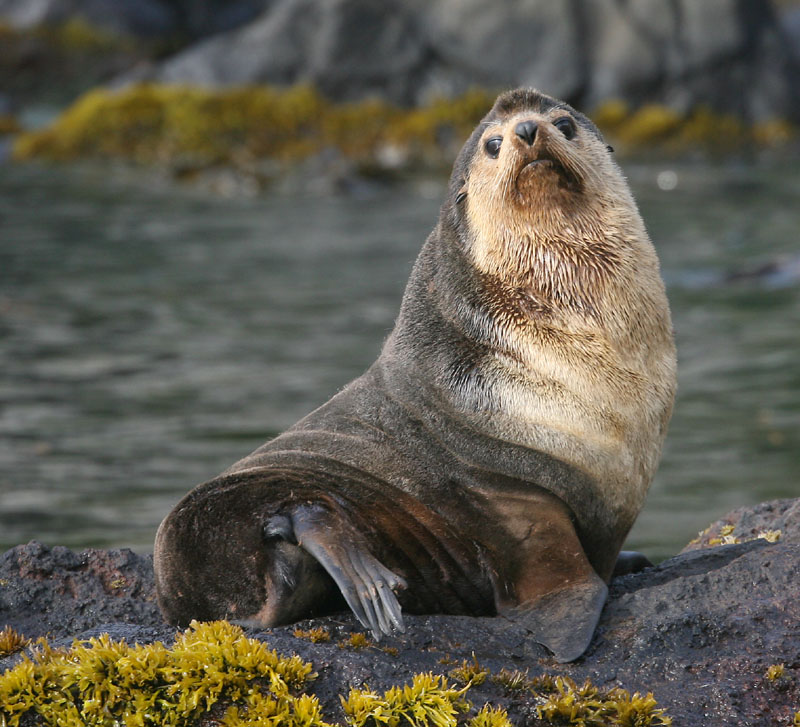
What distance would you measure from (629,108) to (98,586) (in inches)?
1081

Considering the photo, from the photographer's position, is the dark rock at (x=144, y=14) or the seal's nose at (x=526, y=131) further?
the dark rock at (x=144, y=14)

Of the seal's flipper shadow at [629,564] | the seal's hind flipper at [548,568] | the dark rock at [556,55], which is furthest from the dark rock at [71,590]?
the dark rock at [556,55]

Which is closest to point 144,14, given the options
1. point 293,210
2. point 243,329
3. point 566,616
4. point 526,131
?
point 293,210

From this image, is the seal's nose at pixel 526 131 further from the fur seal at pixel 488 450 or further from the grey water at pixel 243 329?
the grey water at pixel 243 329

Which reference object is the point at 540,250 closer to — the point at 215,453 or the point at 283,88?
the point at 215,453

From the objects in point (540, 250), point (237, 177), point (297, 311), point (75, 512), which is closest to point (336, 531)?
point (540, 250)

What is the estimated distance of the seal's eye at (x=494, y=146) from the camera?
5.89 m

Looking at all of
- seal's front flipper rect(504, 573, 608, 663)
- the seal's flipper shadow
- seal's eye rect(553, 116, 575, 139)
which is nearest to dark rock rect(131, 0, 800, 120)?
seal's eye rect(553, 116, 575, 139)

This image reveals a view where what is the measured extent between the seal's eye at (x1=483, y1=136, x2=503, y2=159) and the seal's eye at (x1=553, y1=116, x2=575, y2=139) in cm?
26

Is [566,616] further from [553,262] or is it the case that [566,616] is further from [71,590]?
[71,590]

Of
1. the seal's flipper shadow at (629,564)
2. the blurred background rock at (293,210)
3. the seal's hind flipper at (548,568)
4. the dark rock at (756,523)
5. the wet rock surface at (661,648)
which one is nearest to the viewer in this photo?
the wet rock surface at (661,648)

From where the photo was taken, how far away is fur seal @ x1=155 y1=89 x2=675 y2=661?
203 inches

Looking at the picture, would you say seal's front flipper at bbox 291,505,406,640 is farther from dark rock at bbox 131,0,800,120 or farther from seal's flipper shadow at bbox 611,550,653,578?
dark rock at bbox 131,0,800,120

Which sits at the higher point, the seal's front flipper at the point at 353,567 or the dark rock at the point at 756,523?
the seal's front flipper at the point at 353,567
